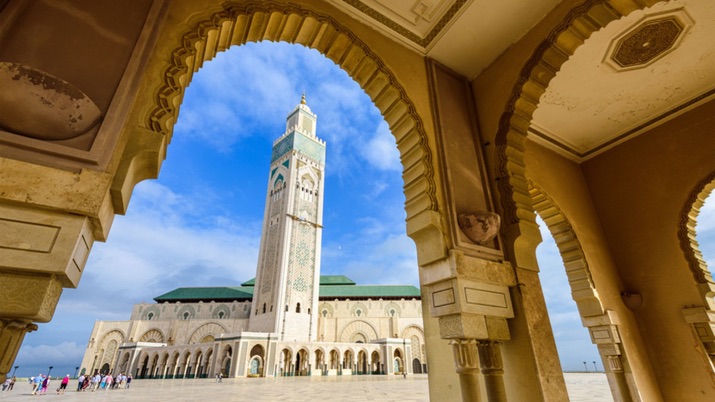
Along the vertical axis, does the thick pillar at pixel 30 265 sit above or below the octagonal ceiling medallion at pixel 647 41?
below

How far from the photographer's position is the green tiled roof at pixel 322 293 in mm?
30688

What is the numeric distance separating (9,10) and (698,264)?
6.12 meters

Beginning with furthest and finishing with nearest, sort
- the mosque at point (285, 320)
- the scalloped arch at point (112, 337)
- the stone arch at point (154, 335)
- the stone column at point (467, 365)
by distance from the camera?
the stone arch at point (154, 335) → the scalloped arch at point (112, 337) → the mosque at point (285, 320) → the stone column at point (467, 365)

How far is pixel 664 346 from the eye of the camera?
3.93 m

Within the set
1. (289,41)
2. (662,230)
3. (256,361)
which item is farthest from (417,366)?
(289,41)

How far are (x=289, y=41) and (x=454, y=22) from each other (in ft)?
4.82

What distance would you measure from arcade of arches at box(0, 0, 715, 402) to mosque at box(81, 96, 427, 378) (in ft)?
64.8

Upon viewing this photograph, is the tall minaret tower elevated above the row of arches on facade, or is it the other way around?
the tall minaret tower

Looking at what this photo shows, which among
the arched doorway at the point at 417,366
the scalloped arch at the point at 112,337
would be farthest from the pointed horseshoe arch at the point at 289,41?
the scalloped arch at the point at 112,337

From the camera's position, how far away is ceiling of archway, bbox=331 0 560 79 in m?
2.83

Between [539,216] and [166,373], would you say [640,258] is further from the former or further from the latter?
[166,373]

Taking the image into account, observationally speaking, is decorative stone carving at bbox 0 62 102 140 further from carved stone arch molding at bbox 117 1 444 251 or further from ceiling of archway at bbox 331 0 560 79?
ceiling of archway at bbox 331 0 560 79

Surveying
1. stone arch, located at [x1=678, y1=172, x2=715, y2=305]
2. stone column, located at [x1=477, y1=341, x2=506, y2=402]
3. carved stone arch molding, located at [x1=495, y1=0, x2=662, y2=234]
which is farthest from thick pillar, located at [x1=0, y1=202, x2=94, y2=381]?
stone arch, located at [x1=678, y1=172, x2=715, y2=305]

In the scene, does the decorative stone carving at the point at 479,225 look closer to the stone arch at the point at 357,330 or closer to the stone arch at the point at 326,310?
the stone arch at the point at 357,330
